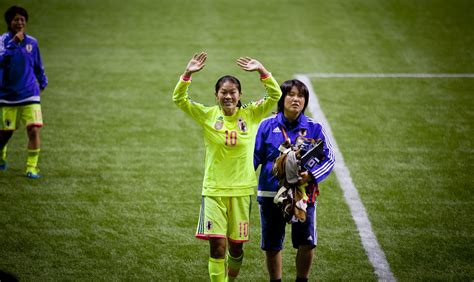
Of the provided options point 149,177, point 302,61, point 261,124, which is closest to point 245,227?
point 261,124

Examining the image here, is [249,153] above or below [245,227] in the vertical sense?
above

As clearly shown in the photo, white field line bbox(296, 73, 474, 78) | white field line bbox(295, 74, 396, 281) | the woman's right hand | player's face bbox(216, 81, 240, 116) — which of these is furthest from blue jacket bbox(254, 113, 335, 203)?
white field line bbox(296, 73, 474, 78)

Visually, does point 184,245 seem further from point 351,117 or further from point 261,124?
point 351,117

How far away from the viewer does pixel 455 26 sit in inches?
582

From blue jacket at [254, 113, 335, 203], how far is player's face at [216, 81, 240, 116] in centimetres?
31

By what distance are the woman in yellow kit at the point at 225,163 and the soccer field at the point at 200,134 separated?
92 cm

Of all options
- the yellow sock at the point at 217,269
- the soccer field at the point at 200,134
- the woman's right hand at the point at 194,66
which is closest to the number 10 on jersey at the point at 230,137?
the woman's right hand at the point at 194,66

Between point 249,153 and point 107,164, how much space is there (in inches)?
158

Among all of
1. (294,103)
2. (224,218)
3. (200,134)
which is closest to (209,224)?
(224,218)

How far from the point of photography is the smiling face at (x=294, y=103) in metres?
5.39

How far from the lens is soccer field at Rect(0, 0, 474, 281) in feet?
22.1

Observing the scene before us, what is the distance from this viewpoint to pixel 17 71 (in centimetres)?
842

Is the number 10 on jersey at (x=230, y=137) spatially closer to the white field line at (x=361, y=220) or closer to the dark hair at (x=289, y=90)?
the dark hair at (x=289, y=90)

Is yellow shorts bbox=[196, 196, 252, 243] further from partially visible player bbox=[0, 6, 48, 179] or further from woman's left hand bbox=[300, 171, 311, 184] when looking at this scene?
partially visible player bbox=[0, 6, 48, 179]
